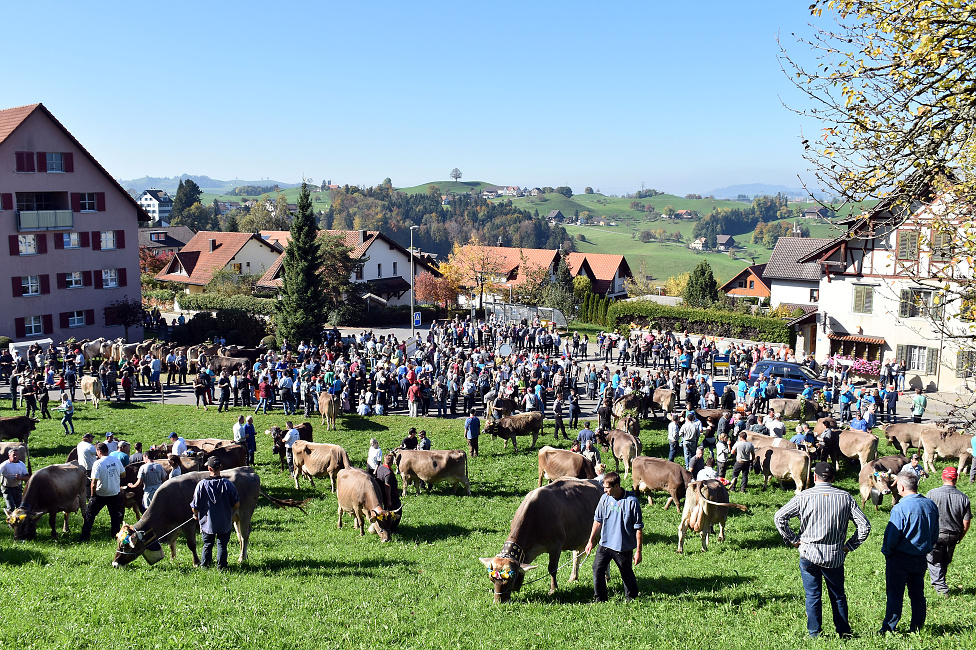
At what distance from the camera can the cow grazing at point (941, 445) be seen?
20328mm

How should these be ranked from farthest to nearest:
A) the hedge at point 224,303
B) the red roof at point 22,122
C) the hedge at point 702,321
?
the hedge at point 224,303 → the hedge at point 702,321 → the red roof at point 22,122

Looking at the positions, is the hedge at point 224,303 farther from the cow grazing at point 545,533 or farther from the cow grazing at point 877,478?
the cow grazing at point 545,533

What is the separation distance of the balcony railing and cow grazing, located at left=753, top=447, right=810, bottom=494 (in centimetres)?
4361

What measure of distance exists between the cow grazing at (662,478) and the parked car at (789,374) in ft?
57.8

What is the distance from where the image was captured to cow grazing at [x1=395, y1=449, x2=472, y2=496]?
1769 centimetres

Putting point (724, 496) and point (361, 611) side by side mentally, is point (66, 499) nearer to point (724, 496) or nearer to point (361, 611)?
point (361, 611)

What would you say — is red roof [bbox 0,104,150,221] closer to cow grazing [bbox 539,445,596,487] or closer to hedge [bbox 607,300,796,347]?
hedge [bbox 607,300,796,347]

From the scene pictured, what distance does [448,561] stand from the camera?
478 inches

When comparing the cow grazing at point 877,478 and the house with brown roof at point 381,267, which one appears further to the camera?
the house with brown roof at point 381,267

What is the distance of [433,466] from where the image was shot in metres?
17.7

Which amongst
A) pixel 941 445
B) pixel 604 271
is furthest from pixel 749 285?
pixel 941 445

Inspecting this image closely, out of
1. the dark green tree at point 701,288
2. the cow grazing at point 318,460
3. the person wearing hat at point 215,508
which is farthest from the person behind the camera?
the dark green tree at point 701,288

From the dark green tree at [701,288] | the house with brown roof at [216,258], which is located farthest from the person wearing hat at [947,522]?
the house with brown roof at [216,258]

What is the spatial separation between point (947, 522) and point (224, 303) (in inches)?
2121
